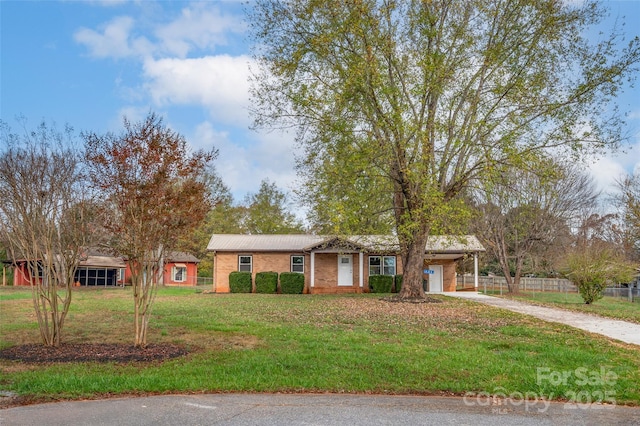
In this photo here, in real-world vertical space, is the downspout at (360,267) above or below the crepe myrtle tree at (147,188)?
below

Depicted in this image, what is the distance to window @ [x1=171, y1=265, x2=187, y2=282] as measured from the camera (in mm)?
46250

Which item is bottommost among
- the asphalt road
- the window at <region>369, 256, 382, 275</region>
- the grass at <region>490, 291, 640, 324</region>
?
the grass at <region>490, 291, 640, 324</region>

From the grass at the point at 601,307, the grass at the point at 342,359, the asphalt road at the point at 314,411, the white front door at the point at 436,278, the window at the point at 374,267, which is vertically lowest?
the grass at the point at 601,307

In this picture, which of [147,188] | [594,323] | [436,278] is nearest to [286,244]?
[436,278]

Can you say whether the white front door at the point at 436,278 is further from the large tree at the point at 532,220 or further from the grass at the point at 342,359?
the grass at the point at 342,359

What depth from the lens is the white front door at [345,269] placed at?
95.4ft

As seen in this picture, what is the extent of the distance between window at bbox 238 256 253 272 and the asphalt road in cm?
2382

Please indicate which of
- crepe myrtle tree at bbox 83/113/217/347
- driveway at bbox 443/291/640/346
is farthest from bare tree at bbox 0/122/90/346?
driveway at bbox 443/291/640/346

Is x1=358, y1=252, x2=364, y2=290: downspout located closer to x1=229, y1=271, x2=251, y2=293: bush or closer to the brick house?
the brick house

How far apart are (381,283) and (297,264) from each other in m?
5.12

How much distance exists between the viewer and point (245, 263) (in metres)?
30.0

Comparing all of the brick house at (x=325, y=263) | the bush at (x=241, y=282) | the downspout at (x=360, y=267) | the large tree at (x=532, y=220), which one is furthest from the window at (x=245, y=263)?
the large tree at (x=532, y=220)

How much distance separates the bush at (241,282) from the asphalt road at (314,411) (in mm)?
22519

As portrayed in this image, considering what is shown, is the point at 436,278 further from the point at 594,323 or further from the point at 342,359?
the point at 342,359
